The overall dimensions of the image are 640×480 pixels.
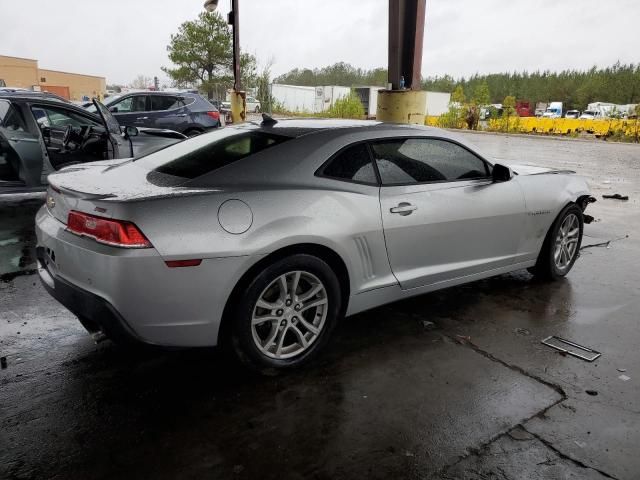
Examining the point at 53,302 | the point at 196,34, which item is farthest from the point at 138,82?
the point at 53,302

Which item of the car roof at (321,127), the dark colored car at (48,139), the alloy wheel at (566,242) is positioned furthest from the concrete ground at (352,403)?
the dark colored car at (48,139)

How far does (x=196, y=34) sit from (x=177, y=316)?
42.4 metres

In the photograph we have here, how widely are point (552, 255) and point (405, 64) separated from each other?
4036 mm

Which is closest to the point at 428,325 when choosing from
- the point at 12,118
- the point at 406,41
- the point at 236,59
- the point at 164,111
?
the point at 406,41

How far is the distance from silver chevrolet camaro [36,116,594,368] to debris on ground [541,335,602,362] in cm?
69

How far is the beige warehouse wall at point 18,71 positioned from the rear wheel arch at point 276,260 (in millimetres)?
69890

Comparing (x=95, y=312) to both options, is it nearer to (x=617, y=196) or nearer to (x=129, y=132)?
(x=129, y=132)

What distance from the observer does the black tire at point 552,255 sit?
436 centimetres

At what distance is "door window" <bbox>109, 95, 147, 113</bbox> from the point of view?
12537 mm

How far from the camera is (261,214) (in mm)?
2619

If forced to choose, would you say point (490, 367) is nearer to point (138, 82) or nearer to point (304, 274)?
point (304, 274)

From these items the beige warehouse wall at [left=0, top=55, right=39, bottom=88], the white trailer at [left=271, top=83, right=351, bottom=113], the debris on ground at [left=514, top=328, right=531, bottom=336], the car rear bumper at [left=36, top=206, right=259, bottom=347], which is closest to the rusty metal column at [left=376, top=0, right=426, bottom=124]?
the debris on ground at [left=514, top=328, right=531, bottom=336]

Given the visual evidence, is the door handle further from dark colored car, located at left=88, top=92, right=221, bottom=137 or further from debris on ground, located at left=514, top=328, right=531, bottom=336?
dark colored car, located at left=88, top=92, right=221, bottom=137

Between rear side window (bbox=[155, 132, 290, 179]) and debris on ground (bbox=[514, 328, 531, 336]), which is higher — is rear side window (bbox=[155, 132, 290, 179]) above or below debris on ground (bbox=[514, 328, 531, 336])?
above
